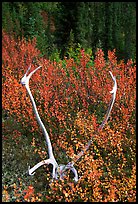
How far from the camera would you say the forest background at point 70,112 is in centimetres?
527

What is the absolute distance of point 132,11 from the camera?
1611 centimetres

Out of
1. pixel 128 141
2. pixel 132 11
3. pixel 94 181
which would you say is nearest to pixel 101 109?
pixel 128 141

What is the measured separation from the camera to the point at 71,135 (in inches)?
243

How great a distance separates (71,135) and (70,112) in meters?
1.52

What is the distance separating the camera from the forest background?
527 cm

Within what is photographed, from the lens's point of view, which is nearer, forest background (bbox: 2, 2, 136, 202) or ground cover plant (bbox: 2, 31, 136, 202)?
ground cover plant (bbox: 2, 31, 136, 202)

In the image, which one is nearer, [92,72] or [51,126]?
[51,126]

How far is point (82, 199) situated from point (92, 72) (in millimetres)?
4553

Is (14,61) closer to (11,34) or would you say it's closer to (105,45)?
(11,34)

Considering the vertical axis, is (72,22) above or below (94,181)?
above

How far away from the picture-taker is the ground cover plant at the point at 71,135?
5.16 metres

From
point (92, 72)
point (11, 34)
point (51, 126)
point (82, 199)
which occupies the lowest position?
point (82, 199)

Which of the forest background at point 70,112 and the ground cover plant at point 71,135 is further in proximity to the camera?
the forest background at point 70,112

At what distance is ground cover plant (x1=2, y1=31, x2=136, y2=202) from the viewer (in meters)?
5.16
